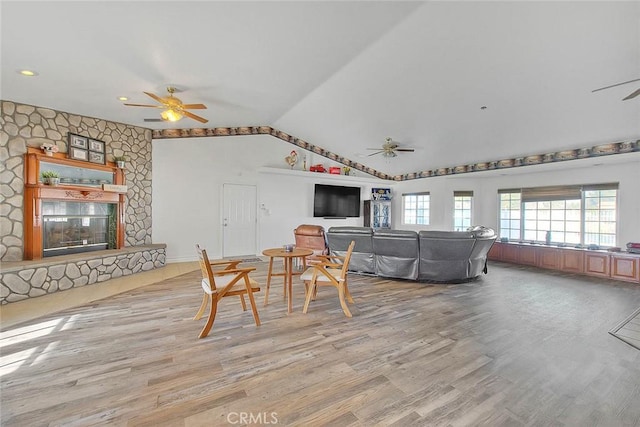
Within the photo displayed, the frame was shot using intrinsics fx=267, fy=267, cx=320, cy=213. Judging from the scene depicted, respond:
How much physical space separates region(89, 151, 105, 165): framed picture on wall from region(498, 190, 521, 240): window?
987 centimetres

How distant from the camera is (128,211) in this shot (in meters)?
5.85

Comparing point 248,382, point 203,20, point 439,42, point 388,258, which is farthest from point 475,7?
point 248,382

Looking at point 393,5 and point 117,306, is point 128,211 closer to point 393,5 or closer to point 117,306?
point 117,306

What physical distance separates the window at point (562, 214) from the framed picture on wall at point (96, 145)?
32.4 feet

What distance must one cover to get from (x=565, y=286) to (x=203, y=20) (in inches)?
267

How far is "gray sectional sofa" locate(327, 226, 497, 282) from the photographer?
4.65 m

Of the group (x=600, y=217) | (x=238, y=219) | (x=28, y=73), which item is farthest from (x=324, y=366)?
(x=600, y=217)

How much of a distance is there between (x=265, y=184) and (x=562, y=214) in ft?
24.8

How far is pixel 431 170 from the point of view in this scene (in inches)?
330

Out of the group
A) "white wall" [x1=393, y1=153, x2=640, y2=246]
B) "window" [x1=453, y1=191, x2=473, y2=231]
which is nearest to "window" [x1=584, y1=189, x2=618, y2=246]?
"white wall" [x1=393, y1=153, x2=640, y2=246]

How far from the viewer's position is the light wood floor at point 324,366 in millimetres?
1682

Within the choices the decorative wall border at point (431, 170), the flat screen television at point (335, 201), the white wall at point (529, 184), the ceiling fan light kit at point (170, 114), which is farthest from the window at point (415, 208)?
the ceiling fan light kit at point (170, 114)

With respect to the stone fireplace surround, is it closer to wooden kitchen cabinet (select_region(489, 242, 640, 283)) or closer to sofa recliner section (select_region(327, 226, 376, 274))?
sofa recliner section (select_region(327, 226, 376, 274))

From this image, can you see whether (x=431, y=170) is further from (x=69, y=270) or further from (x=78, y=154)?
(x=69, y=270)
